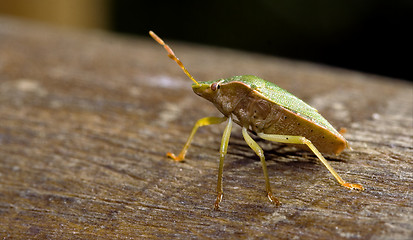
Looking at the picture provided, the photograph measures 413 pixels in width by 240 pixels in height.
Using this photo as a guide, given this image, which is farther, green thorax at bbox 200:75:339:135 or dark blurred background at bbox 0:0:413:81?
dark blurred background at bbox 0:0:413:81

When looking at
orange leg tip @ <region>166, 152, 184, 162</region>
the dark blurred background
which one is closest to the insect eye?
orange leg tip @ <region>166, 152, 184, 162</region>

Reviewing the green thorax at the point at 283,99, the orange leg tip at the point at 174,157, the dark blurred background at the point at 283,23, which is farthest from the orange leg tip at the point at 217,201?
the dark blurred background at the point at 283,23

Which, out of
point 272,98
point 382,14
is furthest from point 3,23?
point 382,14

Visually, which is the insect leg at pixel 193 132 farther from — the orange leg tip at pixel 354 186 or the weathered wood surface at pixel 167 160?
the orange leg tip at pixel 354 186

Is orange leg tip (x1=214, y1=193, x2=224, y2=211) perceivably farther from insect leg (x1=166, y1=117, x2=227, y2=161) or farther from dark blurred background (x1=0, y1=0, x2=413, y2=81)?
dark blurred background (x1=0, y1=0, x2=413, y2=81)

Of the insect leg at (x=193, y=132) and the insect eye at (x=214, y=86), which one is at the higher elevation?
the insect eye at (x=214, y=86)

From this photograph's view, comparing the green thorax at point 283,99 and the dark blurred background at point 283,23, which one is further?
the dark blurred background at point 283,23

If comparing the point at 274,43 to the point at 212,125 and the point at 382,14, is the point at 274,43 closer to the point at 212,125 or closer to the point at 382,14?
the point at 382,14
